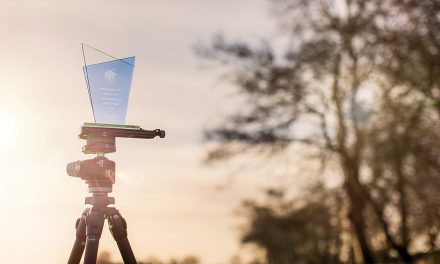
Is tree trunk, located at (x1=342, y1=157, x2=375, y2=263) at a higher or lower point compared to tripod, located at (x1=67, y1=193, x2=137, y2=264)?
higher

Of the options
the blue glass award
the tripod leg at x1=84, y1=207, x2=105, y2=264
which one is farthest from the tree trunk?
the tripod leg at x1=84, y1=207, x2=105, y2=264

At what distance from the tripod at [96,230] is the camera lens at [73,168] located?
0.17 meters

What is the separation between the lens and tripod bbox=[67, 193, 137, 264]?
155 inches

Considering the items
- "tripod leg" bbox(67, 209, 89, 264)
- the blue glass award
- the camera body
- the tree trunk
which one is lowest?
"tripod leg" bbox(67, 209, 89, 264)

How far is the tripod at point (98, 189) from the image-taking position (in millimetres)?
3957

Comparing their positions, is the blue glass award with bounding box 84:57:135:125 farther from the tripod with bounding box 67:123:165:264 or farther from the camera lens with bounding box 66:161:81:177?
the camera lens with bounding box 66:161:81:177

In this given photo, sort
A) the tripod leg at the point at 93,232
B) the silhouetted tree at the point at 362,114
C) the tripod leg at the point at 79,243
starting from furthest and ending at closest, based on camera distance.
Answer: the silhouetted tree at the point at 362,114 < the tripod leg at the point at 79,243 < the tripod leg at the point at 93,232

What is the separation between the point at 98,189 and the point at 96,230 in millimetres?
234

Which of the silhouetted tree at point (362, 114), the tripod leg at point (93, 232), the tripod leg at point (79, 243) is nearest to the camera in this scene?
the tripod leg at point (93, 232)

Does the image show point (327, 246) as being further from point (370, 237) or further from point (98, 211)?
point (98, 211)

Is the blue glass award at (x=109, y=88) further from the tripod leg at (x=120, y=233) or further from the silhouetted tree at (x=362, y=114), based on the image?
the silhouetted tree at (x=362, y=114)

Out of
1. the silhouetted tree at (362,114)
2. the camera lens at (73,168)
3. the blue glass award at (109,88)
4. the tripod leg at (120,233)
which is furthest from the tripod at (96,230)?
the silhouetted tree at (362,114)

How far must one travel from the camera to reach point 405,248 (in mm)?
14602

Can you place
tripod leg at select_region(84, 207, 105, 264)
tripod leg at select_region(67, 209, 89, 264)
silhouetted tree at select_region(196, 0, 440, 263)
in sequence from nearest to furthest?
tripod leg at select_region(84, 207, 105, 264), tripod leg at select_region(67, 209, 89, 264), silhouetted tree at select_region(196, 0, 440, 263)
